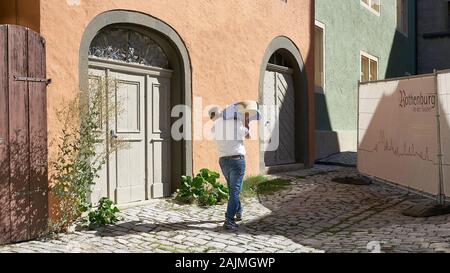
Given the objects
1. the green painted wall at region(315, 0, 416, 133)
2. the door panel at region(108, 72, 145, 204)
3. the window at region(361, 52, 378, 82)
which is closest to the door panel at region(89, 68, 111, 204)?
the door panel at region(108, 72, 145, 204)

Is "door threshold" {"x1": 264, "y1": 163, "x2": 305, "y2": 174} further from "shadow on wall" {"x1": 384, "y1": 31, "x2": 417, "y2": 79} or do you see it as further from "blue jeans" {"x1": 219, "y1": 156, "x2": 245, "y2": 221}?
"shadow on wall" {"x1": 384, "y1": 31, "x2": 417, "y2": 79}

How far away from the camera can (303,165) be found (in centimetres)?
1138

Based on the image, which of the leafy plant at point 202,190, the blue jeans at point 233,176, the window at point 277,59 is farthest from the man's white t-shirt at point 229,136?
the window at point 277,59

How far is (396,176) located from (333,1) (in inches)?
280

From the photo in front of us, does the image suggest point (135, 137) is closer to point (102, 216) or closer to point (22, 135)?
point (102, 216)

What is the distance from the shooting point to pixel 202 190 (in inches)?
292

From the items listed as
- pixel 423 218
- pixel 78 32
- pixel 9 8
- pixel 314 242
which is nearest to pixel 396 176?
pixel 423 218

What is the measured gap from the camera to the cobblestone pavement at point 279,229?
5062 mm

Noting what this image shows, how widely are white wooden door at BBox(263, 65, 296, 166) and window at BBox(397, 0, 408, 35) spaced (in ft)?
34.2

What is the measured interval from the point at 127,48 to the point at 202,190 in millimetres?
2293

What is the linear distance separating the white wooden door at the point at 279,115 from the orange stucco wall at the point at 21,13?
18.4 ft

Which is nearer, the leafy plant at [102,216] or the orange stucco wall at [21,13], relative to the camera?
the orange stucco wall at [21,13]

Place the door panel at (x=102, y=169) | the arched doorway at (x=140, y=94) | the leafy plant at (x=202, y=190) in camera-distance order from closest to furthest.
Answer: the door panel at (x=102, y=169) → the arched doorway at (x=140, y=94) → the leafy plant at (x=202, y=190)

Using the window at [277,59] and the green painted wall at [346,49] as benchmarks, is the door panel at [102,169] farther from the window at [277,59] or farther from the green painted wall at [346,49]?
the green painted wall at [346,49]
